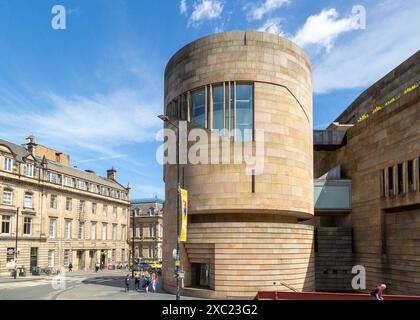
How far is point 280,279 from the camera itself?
28109 mm

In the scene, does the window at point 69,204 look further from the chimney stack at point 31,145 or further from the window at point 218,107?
the window at point 218,107

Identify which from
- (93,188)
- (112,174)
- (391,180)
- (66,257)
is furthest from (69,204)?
(391,180)

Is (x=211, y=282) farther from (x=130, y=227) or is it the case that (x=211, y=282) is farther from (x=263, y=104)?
(x=130, y=227)

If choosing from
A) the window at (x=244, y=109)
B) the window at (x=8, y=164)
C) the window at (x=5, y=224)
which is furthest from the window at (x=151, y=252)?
the window at (x=244, y=109)

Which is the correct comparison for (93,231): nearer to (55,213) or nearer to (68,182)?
(68,182)

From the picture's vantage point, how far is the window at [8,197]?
51.7 m

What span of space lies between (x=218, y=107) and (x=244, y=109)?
6.24 feet

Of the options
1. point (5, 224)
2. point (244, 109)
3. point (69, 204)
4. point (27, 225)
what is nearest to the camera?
point (244, 109)

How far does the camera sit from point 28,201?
55.7 meters

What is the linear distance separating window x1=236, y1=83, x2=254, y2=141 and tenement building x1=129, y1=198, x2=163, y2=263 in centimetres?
5992

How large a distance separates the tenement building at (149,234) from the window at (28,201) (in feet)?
99.1

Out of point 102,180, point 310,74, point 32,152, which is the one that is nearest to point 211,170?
point 310,74

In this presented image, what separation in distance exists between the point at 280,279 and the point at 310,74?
53.8ft

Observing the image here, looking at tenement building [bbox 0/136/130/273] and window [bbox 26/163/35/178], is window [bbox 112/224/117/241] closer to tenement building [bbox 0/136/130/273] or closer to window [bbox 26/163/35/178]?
tenement building [bbox 0/136/130/273]
